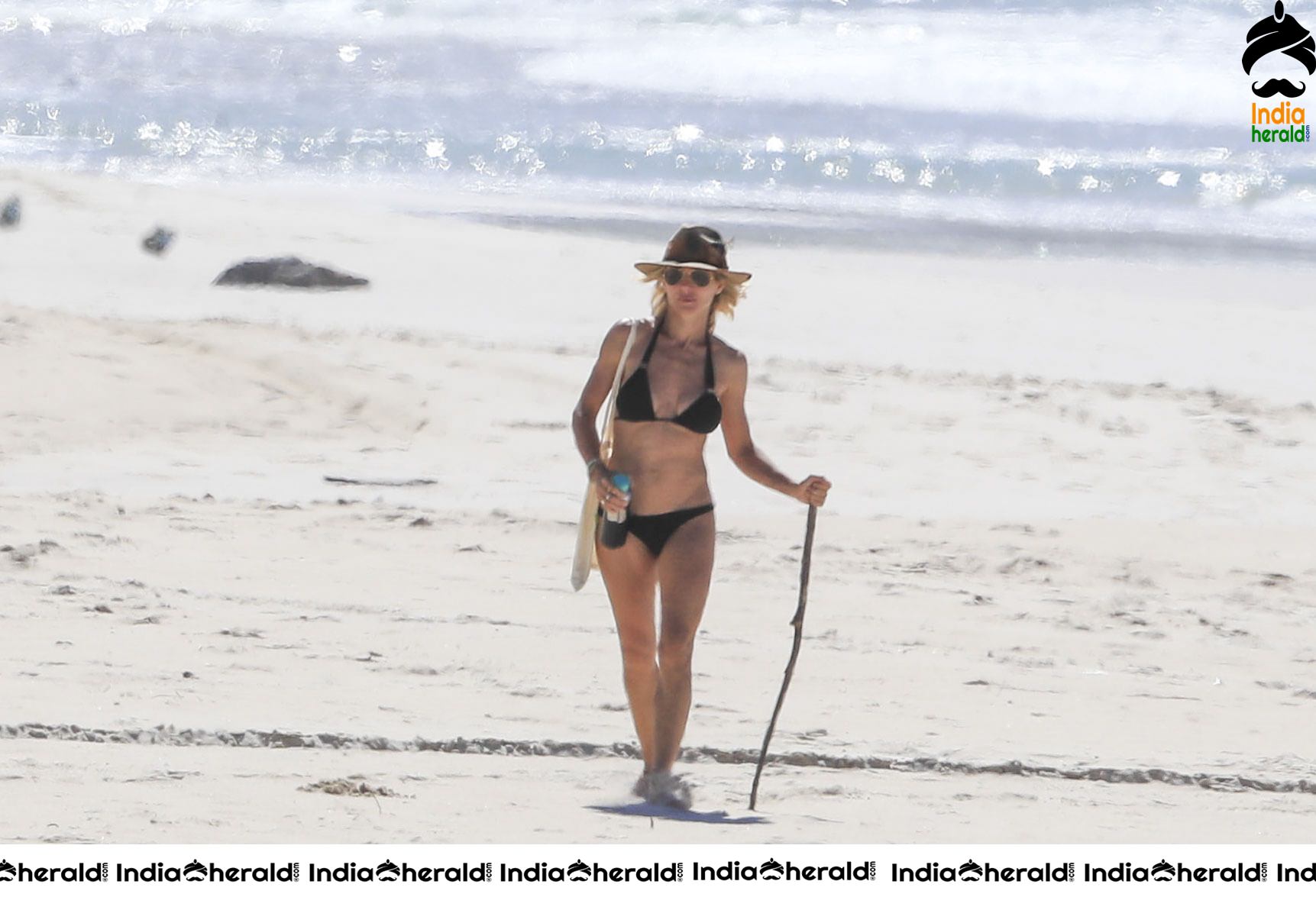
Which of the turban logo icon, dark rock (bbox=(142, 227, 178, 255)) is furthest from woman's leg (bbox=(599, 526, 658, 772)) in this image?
the turban logo icon

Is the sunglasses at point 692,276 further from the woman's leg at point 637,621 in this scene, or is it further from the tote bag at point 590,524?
the woman's leg at point 637,621

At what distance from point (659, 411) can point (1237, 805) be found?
6.88ft

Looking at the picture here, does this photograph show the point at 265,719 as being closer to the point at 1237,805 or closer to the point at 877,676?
the point at 877,676

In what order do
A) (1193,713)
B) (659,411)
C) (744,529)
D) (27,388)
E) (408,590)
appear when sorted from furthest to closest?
(27,388) < (744,529) < (408,590) < (1193,713) < (659,411)

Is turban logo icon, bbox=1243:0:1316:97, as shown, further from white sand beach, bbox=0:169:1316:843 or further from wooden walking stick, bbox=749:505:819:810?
wooden walking stick, bbox=749:505:819:810

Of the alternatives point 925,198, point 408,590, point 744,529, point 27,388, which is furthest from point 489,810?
point 925,198

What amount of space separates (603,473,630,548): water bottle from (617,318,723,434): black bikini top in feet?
0.57

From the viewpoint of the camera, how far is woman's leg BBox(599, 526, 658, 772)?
4988mm

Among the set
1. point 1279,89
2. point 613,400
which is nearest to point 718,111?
point 1279,89

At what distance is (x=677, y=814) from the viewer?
16.6 ft

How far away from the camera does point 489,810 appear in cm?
505

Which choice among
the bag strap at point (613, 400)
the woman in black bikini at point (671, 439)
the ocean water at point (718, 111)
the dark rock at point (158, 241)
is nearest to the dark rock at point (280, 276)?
the dark rock at point (158, 241)

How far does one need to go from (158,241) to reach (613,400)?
40.0 feet

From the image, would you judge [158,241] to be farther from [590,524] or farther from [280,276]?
[590,524]
